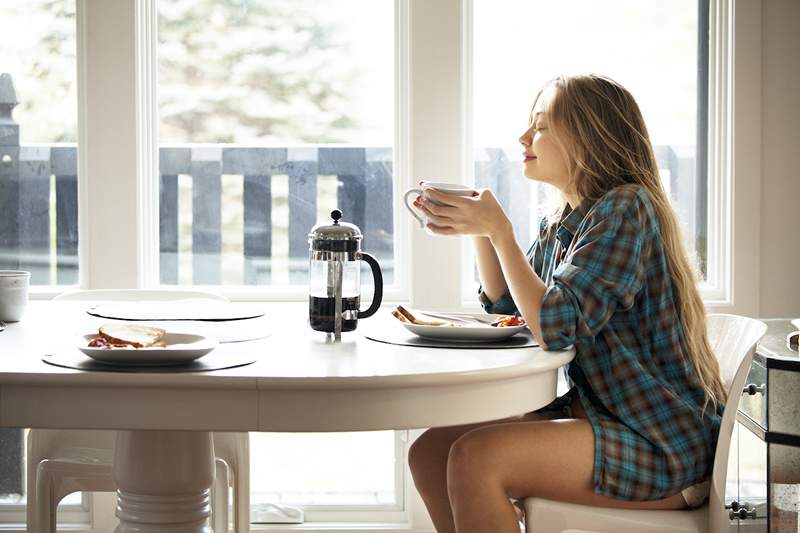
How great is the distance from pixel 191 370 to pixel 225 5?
202 cm

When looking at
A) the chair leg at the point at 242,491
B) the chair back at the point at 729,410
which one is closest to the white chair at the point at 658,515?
the chair back at the point at 729,410

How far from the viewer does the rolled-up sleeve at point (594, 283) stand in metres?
1.52

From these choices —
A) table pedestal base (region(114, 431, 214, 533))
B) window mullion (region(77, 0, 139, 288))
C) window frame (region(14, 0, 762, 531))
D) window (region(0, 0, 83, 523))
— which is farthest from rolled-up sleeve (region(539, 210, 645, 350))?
window (region(0, 0, 83, 523))

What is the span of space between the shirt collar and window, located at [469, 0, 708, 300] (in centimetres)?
113

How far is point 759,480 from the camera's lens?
6.57 feet

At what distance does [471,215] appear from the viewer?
5.46ft

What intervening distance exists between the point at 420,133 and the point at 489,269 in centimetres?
98

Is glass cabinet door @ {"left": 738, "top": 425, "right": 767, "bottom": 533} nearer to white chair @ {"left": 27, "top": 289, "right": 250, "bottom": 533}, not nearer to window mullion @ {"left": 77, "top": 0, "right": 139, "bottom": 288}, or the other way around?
white chair @ {"left": 27, "top": 289, "right": 250, "bottom": 533}

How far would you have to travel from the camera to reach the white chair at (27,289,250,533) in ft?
6.73

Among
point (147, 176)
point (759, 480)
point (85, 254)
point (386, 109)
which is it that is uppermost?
point (386, 109)

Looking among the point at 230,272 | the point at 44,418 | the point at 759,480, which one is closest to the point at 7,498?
the point at 230,272

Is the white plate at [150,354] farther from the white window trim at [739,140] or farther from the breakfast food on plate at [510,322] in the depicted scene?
the white window trim at [739,140]

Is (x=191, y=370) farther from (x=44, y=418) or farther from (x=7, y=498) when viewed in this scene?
(x=7, y=498)

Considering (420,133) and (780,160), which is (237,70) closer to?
(420,133)
